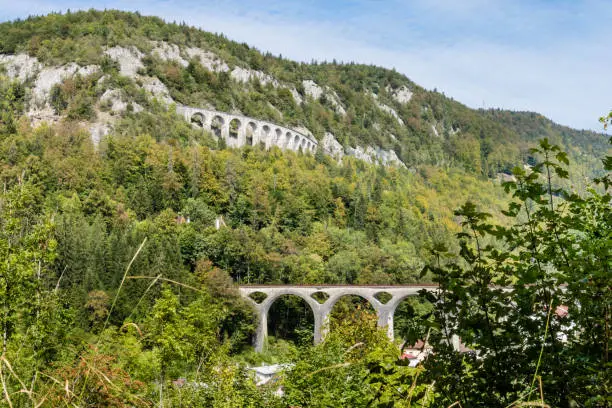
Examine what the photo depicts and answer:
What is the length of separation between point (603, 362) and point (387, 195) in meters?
88.3

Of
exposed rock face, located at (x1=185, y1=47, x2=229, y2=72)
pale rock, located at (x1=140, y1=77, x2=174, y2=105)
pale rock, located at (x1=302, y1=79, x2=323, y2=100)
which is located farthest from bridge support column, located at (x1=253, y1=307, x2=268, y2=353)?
pale rock, located at (x1=302, y1=79, x2=323, y2=100)

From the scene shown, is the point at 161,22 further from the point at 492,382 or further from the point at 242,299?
the point at 492,382

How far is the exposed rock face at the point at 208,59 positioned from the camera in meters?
107

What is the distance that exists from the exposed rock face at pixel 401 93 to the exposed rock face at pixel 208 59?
247 feet

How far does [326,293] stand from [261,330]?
7603 mm

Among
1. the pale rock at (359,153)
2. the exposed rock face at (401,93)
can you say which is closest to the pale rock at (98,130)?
the pale rock at (359,153)

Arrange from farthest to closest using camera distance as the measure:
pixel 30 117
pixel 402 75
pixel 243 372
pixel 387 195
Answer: pixel 402 75, pixel 387 195, pixel 30 117, pixel 243 372

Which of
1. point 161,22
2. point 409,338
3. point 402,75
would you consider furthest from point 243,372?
point 402,75

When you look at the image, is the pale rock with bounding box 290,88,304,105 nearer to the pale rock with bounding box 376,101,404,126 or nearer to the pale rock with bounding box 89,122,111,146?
the pale rock with bounding box 376,101,404,126

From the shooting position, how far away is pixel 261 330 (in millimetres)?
50188

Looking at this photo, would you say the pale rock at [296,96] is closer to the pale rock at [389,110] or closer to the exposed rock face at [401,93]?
the pale rock at [389,110]

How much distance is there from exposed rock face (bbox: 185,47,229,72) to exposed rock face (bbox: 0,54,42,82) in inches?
1055

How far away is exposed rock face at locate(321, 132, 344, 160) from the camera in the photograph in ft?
390

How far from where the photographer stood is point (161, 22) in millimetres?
112938
